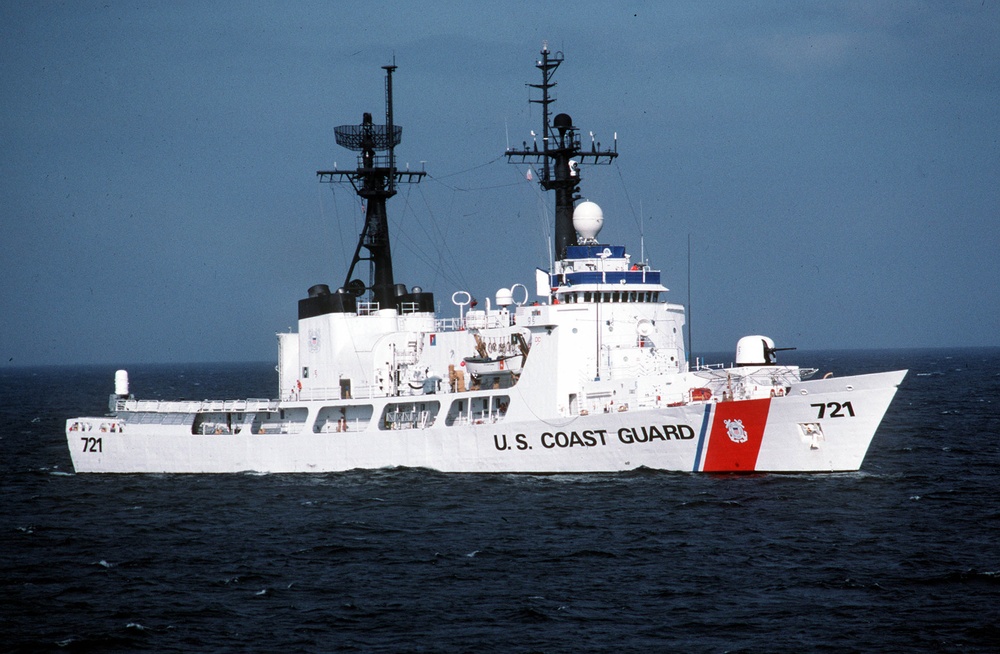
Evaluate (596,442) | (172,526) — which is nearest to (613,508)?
(596,442)

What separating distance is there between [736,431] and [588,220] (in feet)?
29.8

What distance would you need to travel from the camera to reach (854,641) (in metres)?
17.7

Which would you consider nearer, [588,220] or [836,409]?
[836,409]

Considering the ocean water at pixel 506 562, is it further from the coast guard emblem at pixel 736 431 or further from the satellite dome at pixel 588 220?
the satellite dome at pixel 588 220

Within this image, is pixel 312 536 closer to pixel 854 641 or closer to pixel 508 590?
pixel 508 590

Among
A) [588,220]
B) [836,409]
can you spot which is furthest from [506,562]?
[588,220]

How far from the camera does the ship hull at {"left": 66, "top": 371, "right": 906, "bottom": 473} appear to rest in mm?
29438

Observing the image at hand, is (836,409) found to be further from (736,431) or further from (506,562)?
(506,562)

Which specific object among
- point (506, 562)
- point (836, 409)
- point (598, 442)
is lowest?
point (506, 562)

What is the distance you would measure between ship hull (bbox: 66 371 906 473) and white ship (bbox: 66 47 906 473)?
45 millimetres

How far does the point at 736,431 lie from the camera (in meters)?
30.0

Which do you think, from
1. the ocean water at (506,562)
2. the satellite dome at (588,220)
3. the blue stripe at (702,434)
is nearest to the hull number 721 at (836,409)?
the ocean water at (506,562)

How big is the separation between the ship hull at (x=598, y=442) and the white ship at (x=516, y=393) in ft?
0.15

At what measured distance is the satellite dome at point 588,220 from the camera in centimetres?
3562
